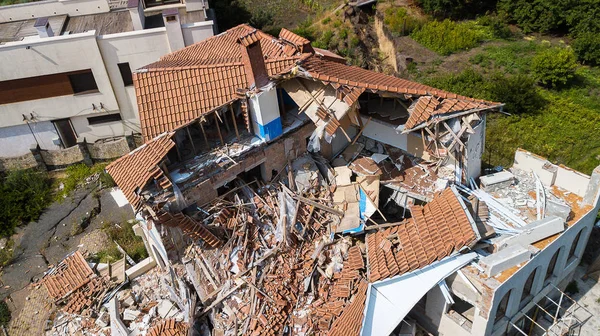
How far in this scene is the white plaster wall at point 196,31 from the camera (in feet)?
77.3

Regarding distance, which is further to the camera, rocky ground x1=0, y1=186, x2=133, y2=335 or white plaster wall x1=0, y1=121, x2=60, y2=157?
white plaster wall x1=0, y1=121, x2=60, y2=157

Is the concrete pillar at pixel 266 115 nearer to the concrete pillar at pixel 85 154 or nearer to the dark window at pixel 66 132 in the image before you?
the concrete pillar at pixel 85 154

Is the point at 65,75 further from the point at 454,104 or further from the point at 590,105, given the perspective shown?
the point at 590,105

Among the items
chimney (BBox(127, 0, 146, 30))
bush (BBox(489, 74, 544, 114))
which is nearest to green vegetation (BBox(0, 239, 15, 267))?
chimney (BBox(127, 0, 146, 30))

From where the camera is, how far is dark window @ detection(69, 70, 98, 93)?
23620 millimetres

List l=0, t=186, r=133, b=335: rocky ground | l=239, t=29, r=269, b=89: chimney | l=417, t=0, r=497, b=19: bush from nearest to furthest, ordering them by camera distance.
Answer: l=239, t=29, r=269, b=89: chimney → l=0, t=186, r=133, b=335: rocky ground → l=417, t=0, r=497, b=19: bush

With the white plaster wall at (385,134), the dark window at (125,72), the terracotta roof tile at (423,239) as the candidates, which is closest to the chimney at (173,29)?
the dark window at (125,72)

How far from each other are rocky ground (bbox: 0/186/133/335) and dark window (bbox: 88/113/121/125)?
378cm

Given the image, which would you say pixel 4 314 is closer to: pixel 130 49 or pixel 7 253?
pixel 7 253

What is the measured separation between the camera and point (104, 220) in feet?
73.2

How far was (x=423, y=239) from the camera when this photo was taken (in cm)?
1499

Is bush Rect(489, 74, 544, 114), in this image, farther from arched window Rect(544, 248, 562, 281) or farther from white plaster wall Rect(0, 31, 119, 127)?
white plaster wall Rect(0, 31, 119, 127)

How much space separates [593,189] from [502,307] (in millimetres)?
5497

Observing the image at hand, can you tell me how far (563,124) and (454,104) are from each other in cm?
1474
